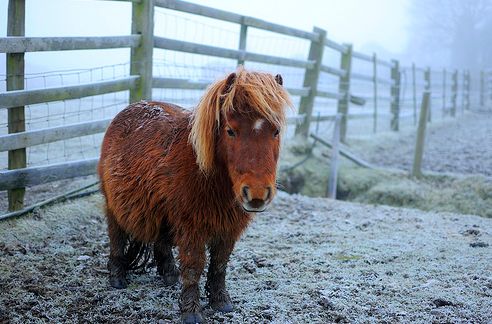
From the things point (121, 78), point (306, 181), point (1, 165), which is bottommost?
point (306, 181)

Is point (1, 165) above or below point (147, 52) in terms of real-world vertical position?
below

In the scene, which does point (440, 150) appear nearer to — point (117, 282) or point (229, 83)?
point (117, 282)

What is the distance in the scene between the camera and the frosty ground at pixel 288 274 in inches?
131

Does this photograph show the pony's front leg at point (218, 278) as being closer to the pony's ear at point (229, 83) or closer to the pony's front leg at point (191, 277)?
the pony's front leg at point (191, 277)

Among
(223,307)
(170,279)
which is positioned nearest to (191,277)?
(223,307)

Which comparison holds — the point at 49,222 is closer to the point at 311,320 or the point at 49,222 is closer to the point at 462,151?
the point at 311,320

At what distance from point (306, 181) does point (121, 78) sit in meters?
3.70

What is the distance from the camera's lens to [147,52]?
18.9 ft

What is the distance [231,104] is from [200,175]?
483mm

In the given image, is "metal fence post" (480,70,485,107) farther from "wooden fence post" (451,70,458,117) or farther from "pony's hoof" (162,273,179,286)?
"pony's hoof" (162,273,179,286)

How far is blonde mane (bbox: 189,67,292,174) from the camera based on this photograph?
293 centimetres

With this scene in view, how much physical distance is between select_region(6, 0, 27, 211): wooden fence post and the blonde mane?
2066mm

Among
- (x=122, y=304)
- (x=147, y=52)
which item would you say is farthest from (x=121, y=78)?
(x=122, y=304)

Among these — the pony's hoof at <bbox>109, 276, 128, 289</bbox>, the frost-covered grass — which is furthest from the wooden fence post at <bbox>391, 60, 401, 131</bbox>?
the pony's hoof at <bbox>109, 276, 128, 289</bbox>
